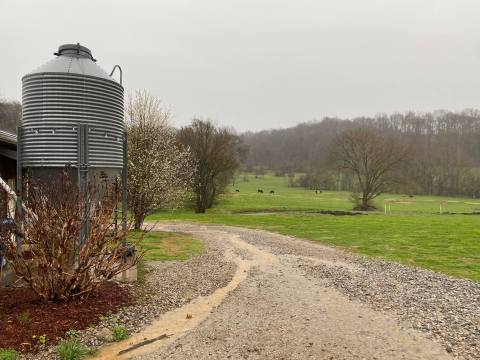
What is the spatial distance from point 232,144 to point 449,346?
33.5 metres

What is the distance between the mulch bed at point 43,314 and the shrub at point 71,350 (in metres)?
0.37

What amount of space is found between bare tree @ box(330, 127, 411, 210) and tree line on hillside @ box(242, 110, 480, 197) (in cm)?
155

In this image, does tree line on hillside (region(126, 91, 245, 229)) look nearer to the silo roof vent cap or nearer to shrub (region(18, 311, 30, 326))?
the silo roof vent cap

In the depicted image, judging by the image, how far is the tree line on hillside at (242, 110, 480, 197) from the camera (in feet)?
215

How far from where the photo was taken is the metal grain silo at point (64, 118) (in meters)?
10.4

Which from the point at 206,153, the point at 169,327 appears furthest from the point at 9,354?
the point at 206,153

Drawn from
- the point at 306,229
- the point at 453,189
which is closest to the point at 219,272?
the point at 306,229

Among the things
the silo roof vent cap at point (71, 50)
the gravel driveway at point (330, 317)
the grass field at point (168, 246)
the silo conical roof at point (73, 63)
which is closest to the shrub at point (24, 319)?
the gravel driveway at point (330, 317)

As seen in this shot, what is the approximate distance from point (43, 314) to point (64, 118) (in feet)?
17.4

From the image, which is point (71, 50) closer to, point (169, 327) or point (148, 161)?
point (169, 327)

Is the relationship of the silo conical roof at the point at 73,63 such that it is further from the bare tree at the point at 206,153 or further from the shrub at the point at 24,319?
the bare tree at the point at 206,153

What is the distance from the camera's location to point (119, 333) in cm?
741

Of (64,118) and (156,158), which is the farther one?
(156,158)

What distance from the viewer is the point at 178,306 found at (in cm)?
947
